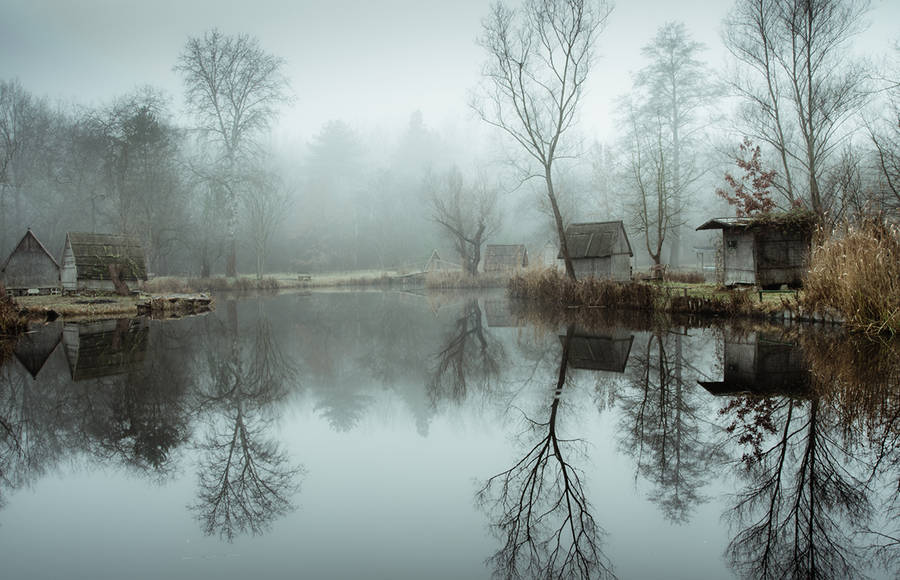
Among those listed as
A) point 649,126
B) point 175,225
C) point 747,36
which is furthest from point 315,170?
point 747,36

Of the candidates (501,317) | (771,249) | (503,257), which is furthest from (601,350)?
(503,257)

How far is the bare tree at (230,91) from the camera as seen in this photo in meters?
32.7

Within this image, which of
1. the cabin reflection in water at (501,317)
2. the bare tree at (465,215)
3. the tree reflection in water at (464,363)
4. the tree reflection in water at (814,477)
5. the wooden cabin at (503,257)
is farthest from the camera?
the wooden cabin at (503,257)

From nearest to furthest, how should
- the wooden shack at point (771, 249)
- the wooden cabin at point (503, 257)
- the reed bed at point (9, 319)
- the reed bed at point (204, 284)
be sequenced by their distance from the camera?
the reed bed at point (9, 319) → the wooden shack at point (771, 249) → the reed bed at point (204, 284) → the wooden cabin at point (503, 257)

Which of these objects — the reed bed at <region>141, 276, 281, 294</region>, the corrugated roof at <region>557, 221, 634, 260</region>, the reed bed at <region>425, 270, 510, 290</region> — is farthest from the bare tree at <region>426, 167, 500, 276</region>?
the reed bed at <region>141, 276, 281, 294</region>

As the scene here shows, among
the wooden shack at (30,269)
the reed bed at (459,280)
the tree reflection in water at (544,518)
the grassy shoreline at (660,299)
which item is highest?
the wooden shack at (30,269)

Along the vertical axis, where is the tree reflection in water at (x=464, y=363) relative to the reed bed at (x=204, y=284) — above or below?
below

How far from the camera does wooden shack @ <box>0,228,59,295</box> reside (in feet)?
81.6

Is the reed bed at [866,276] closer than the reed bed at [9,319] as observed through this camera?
Yes

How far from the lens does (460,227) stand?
34500mm

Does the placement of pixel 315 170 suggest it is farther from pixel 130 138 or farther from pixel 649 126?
pixel 649 126

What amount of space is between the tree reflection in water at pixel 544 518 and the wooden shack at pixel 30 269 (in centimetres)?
2860

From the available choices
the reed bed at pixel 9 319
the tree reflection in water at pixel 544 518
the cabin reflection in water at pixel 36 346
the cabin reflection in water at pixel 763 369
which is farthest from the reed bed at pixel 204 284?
the tree reflection in water at pixel 544 518

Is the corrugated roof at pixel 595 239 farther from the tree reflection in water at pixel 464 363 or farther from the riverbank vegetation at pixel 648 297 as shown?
the tree reflection in water at pixel 464 363
